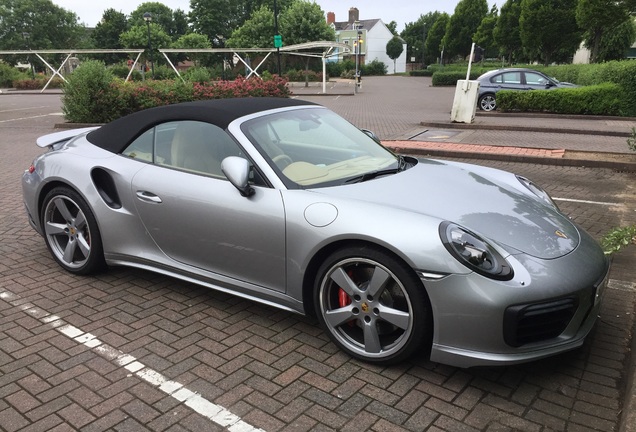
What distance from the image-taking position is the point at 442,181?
11.5ft

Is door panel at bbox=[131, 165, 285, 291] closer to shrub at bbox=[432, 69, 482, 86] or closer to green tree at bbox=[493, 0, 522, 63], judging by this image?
shrub at bbox=[432, 69, 482, 86]

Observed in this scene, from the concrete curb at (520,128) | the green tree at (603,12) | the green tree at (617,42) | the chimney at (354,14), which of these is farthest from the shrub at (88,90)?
the chimney at (354,14)

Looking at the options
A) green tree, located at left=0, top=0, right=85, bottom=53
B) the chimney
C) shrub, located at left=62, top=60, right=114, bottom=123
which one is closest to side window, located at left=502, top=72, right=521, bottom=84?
shrub, located at left=62, top=60, right=114, bottom=123

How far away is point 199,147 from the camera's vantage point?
145 inches

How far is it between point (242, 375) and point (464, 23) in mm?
57224

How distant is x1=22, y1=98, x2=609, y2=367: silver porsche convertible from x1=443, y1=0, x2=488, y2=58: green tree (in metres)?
54.6

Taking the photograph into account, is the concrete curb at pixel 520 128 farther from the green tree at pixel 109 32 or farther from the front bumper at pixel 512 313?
the green tree at pixel 109 32

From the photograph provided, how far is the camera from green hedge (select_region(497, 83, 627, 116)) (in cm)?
1479

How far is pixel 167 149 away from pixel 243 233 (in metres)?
1.03

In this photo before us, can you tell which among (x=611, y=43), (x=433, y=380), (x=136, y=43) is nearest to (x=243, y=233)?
(x=433, y=380)

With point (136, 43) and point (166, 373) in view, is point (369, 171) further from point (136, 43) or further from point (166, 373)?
point (136, 43)

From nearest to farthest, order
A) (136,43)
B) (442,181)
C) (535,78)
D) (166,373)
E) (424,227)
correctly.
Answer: (424,227)
(166,373)
(442,181)
(535,78)
(136,43)

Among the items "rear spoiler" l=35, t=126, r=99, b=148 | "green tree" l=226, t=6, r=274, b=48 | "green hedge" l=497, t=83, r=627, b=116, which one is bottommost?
"green hedge" l=497, t=83, r=627, b=116

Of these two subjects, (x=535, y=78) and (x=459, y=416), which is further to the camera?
(x=535, y=78)
